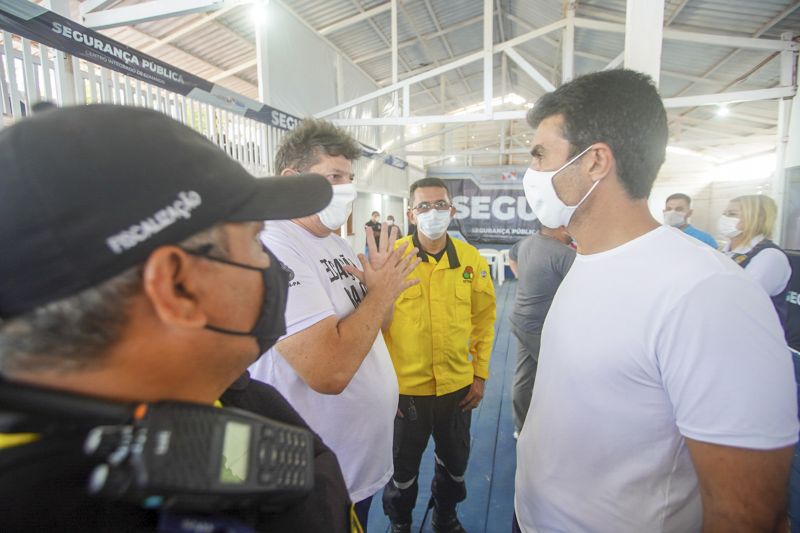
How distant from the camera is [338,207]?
4.80ft

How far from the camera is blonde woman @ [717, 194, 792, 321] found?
254 centimetres

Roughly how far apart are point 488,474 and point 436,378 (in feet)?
3.16

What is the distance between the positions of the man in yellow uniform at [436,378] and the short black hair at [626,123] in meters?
1.04

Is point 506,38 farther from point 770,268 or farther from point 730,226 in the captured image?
point 770,268

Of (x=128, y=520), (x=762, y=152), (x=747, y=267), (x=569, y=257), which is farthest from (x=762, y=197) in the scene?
(x=762, y=152)

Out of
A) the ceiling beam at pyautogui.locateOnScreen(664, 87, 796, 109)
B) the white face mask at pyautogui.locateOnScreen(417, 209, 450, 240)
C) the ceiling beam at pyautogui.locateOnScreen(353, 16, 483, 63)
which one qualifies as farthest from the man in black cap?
the ceiling beam at pyautogui.locateOnScreen(353, 16, 483, 63)

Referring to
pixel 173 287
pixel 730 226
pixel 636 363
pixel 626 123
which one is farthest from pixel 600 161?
pixel 730 226

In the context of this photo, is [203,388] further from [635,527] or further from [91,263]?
[635,527]

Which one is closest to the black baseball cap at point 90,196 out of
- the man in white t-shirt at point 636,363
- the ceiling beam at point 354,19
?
the man in white t-shirt at point 636,363

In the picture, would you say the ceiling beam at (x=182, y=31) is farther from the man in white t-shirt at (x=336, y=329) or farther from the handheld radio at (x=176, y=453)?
the handheld radio at (x=176, y=453)

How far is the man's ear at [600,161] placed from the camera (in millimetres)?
954

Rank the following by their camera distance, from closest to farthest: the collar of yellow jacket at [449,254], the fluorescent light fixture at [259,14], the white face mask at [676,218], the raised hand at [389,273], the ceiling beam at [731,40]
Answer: the raised hand at [389,273] → the collar of yellow jacket at [449,254] → the white face mask at [676,218] → the ceiling beam at [731,40] → the fluorescent light fixture at [259,14]

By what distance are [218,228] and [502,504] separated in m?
2.22

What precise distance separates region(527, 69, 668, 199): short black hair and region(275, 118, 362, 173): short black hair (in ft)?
2.81
